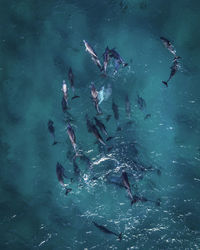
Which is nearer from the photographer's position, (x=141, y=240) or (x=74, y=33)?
(x=141, y=240)

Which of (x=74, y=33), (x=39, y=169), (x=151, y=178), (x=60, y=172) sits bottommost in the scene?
(x=39, y=169)

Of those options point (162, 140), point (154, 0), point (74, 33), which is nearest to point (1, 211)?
point (162, 140)

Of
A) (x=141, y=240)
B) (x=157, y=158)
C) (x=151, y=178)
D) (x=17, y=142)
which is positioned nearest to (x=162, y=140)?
(x=157, y=158)

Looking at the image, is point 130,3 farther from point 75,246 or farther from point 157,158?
point 75,246

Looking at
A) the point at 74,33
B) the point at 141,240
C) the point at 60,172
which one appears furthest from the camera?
the point at 74,33

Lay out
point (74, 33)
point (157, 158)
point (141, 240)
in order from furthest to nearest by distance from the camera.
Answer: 1. point (74, 33)
2. point (157, 158)
3. point (141, 240)

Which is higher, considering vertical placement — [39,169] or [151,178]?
Result: [151,178]
